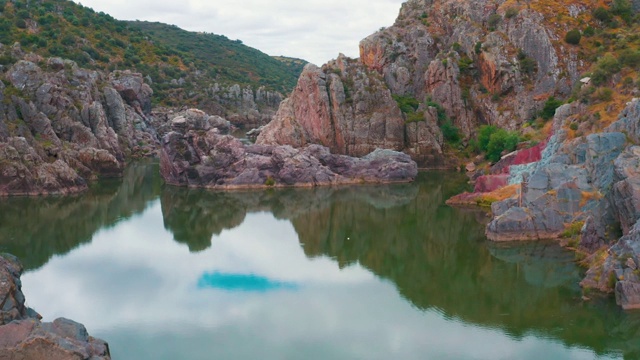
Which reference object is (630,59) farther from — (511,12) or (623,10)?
(511,12)

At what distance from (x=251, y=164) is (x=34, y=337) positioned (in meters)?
47.1

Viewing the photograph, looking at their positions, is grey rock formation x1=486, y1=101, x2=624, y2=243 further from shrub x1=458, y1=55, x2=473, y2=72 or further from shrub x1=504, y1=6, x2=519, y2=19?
shrub x1=504, y1=6, x2=519, y2=19

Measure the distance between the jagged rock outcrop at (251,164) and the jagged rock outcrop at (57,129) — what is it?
357 inches

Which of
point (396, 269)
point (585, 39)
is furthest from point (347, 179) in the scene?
point (585, 39)

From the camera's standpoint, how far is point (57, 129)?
232 feet

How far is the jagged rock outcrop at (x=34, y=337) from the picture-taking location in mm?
22109

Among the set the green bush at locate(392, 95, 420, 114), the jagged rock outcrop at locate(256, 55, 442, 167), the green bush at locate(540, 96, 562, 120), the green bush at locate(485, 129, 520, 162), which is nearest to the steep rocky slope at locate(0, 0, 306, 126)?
the jagged rock outcrop at locate(256, 55, 442, 167)

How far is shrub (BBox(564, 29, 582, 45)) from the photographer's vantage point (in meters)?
80.7

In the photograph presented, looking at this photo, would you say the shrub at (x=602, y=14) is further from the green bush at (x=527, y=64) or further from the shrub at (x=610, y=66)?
the shrub at (x=610, y=66)

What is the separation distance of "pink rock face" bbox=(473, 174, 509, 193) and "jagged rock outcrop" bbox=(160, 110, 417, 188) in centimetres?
1611

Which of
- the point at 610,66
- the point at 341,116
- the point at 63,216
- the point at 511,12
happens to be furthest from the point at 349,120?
the point at 63,216

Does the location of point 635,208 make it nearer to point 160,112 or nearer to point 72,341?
point 72,341

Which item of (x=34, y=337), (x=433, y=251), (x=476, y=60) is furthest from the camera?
(x=476, y=60)

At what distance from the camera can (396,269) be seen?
40.0 meters
